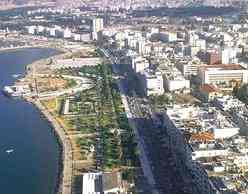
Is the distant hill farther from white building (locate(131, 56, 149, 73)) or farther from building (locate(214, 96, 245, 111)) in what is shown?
building (locate(214, 96, 245, 111))

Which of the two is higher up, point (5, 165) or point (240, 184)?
point (240, 184)

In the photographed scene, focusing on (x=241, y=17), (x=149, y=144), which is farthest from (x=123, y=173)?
(x=241, y=17)

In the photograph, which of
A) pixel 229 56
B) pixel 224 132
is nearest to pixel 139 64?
pixel 229 56

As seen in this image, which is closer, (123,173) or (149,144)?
(123,173)

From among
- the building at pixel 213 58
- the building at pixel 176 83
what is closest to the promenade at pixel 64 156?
the building at pixel 176 83

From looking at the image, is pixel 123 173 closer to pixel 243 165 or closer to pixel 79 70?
pixel 243 165

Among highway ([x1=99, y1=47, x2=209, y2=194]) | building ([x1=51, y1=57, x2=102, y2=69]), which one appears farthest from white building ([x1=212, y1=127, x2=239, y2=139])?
building ([x1=51, y1=57, x2=102, y2=69])
